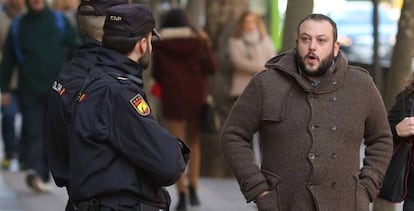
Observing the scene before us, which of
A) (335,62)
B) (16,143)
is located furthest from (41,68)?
(335,62)

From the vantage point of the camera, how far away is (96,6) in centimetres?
625

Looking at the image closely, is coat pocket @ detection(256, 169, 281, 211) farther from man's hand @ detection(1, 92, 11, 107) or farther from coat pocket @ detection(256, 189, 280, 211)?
man's hand @ detection(1, 92, 11, 107)

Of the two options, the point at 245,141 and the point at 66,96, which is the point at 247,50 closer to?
the point at 245,141

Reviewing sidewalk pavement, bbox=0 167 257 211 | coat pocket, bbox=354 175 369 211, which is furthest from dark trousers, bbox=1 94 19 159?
coat pocket, bbox=354 175 369 211

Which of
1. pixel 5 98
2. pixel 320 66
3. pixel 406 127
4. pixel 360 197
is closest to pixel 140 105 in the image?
pixel 320 66

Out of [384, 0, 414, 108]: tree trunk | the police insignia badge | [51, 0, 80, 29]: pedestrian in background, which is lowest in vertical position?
[51, 0, 80, 29]: pedestrian in background

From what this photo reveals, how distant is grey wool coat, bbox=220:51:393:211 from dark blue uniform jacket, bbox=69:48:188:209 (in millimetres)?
686

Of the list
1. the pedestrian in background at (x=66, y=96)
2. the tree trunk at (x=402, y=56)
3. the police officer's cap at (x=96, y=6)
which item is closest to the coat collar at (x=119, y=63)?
the pedestrian in background at (x=66, y=96)

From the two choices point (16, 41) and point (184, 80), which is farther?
point (16, 41)

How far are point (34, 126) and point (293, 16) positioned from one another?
14.4 ft

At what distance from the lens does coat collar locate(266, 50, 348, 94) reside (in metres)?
5.57

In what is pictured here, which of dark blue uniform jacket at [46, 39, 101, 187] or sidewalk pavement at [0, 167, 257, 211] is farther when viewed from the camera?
sidewalk pavement at [0, 167, 257, 211]

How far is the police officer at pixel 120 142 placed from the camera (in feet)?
16.1

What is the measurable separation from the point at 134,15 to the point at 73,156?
2.24ft
